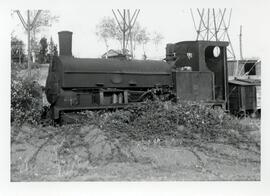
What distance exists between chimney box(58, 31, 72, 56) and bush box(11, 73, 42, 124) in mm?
1361

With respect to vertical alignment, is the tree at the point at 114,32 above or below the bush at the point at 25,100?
above

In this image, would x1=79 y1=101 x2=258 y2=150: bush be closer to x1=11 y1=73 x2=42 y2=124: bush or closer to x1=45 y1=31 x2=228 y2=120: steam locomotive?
x1=45 y1=31 x2=228 y2=120: steam locomotive

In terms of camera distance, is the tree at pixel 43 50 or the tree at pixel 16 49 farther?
the tree at pixel 43 50

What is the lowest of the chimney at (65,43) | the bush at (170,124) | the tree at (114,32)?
the bush at (170,124)

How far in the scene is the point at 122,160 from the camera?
254 inches

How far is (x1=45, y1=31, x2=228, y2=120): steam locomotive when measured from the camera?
8.94 m

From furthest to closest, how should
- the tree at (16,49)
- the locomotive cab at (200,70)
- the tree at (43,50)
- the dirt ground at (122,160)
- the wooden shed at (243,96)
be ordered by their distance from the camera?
the tree at (43,50) → the wooden shed at (243,96) → the tree at (16,49) → the locomotive cab at (200,70) → the dirt ground at (122,160)

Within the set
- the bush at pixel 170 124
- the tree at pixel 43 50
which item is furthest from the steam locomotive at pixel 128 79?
the tree at pixel 43 50

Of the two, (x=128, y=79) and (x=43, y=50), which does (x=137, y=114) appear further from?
(x=43, y=50)

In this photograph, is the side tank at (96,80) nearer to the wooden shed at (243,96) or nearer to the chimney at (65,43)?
the chimney at (65,43)

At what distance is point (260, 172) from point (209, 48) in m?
5.63

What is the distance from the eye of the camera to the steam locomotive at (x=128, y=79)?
8938 millimetres
